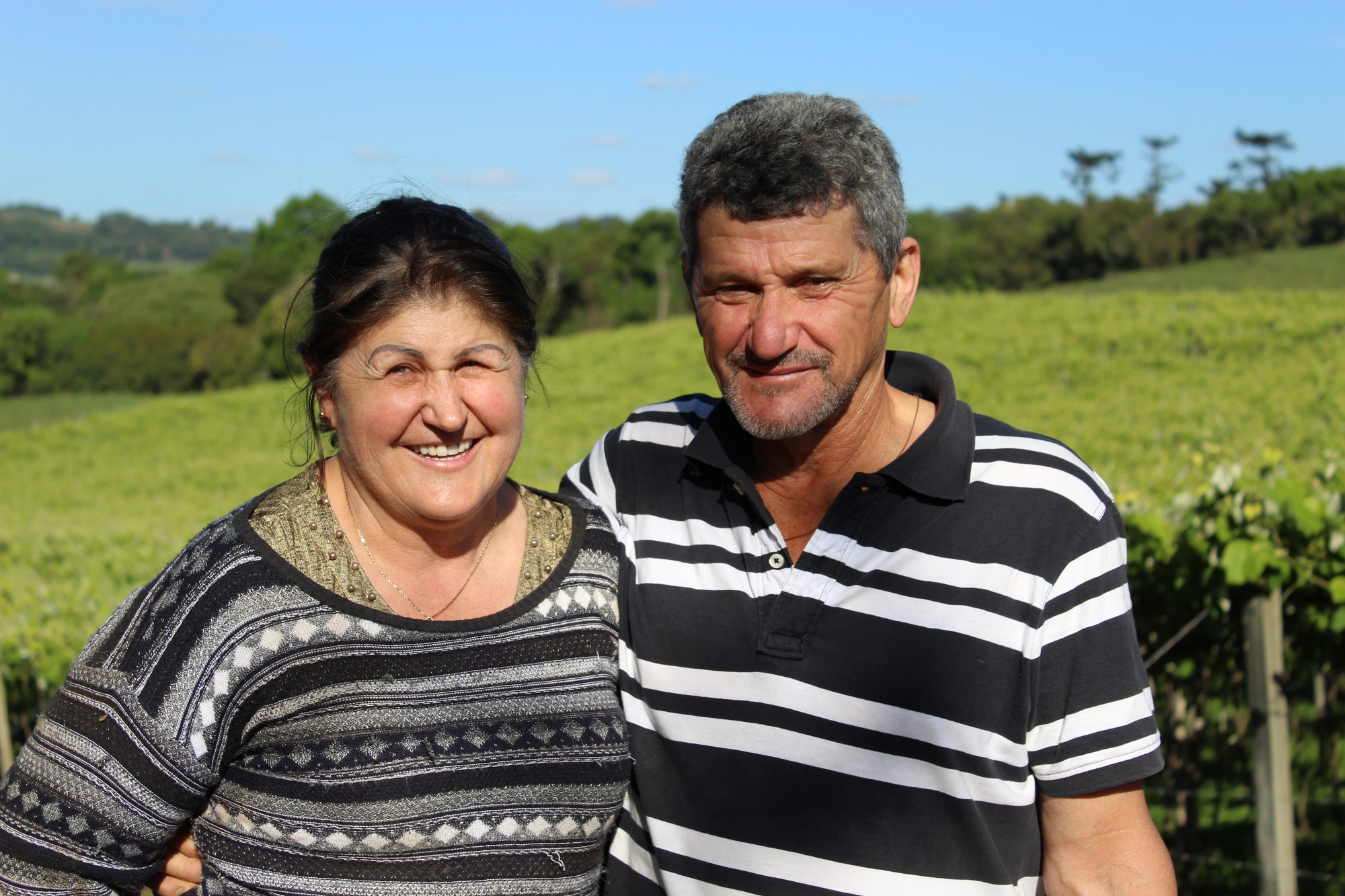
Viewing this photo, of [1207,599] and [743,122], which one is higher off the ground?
[743,122]

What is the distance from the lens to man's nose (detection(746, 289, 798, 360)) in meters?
2.03

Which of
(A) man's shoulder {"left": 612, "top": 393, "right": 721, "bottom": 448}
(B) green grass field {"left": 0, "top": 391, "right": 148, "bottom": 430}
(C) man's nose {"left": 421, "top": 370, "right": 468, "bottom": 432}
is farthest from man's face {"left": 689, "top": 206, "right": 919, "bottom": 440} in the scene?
(B) green grass field {"left": 0, "top": 391, "right": 148, "bottom": 430}

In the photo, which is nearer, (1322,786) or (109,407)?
(1322,786)

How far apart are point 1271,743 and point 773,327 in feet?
7.61

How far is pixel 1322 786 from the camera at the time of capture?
3.79 metres

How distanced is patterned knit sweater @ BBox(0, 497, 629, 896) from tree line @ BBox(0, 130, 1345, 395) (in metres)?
23.9

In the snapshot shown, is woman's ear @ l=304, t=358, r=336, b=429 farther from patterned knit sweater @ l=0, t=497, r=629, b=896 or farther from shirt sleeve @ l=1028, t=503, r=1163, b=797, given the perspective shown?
shirt sleeve @ l=1028, t=503, r=1163, b=797

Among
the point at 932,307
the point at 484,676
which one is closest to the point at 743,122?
the point at 484,676

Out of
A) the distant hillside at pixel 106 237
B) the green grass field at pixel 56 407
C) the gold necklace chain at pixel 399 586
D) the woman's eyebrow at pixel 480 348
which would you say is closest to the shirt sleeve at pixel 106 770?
the gold necklace chain at pixel 399 586

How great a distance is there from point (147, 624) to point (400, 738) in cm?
47

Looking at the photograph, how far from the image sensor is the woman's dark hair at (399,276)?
1905 mm

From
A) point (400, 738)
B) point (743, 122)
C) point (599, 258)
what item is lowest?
point (400, 738)

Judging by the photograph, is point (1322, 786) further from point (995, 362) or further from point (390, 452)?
point (995, 362)

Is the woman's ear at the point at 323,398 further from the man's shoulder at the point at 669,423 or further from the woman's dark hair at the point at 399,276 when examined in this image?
the man's shoulder at the point at 669,423
